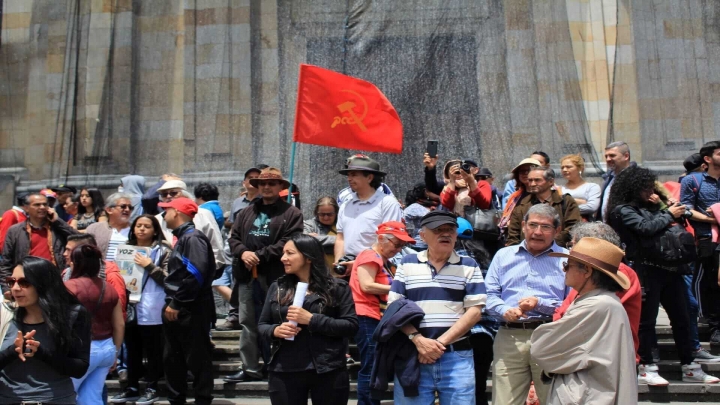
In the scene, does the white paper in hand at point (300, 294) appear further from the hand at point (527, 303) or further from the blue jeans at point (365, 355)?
the hand at point (527, 303)

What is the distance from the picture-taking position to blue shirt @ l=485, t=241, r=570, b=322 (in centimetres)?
629

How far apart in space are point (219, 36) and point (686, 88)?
8281 millimetres

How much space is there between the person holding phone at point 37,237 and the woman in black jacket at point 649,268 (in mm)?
5934

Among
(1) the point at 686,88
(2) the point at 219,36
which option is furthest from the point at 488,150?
(2) the point at 219,36

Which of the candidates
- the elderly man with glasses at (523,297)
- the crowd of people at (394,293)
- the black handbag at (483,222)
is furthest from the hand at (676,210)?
the elderly man with glasses at (523,297)

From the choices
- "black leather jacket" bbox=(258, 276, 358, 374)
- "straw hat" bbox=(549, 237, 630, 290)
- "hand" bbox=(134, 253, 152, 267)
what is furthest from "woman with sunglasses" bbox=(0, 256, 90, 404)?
"straw hat" bbox=(549, 237, 630, 290)

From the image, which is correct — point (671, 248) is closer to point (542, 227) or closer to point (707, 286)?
point (707, 286)

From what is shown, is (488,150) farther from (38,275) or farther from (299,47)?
(38,275)


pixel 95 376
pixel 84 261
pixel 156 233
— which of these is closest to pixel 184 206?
pixel 156 233

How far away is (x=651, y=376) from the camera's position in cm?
805

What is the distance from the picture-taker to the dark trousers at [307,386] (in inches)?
248

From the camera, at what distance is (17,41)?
59.6 feet

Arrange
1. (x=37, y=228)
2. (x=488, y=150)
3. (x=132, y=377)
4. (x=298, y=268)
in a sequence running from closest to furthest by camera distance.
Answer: (x=298, y=268) < (x=132, y=377) < (x=37, y=228) < (x=488, y=150)

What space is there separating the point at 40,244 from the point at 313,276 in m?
4.66
